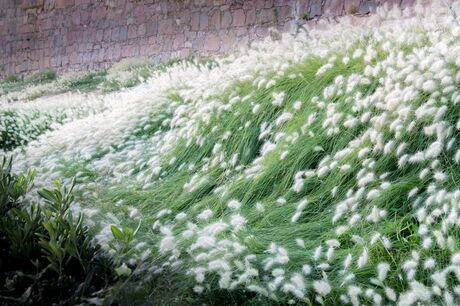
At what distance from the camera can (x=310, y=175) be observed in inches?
119

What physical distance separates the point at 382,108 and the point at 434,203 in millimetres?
769

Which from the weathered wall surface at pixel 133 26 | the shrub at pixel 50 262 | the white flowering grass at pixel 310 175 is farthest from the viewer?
the weathered wall surface at pixel 133 26

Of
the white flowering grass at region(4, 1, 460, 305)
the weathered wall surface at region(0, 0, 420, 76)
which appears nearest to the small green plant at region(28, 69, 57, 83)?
the weathered wall surface at region(0, 0, 420, 76)

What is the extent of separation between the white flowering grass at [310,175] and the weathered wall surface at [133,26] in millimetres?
6200

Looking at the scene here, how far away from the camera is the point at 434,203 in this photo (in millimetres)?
2475

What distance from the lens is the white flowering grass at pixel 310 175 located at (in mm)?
2242

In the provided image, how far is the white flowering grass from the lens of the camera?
224cm

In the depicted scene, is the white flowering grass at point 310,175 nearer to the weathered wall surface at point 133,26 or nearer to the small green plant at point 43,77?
the weathered wall surface at point 133,26

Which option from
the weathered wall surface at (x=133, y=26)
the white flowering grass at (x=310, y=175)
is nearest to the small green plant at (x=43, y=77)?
the weathered wall surface at (x=133, y=26)

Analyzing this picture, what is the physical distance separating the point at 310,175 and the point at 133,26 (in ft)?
39.8

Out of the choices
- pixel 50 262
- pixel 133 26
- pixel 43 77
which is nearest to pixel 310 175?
pixel 50 262

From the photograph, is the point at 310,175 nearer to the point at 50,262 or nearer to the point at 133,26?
the point at 50,262

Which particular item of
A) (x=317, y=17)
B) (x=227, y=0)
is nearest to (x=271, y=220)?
(x=317, y=17)

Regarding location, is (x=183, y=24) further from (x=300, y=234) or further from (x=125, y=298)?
(x=125, y=298)
